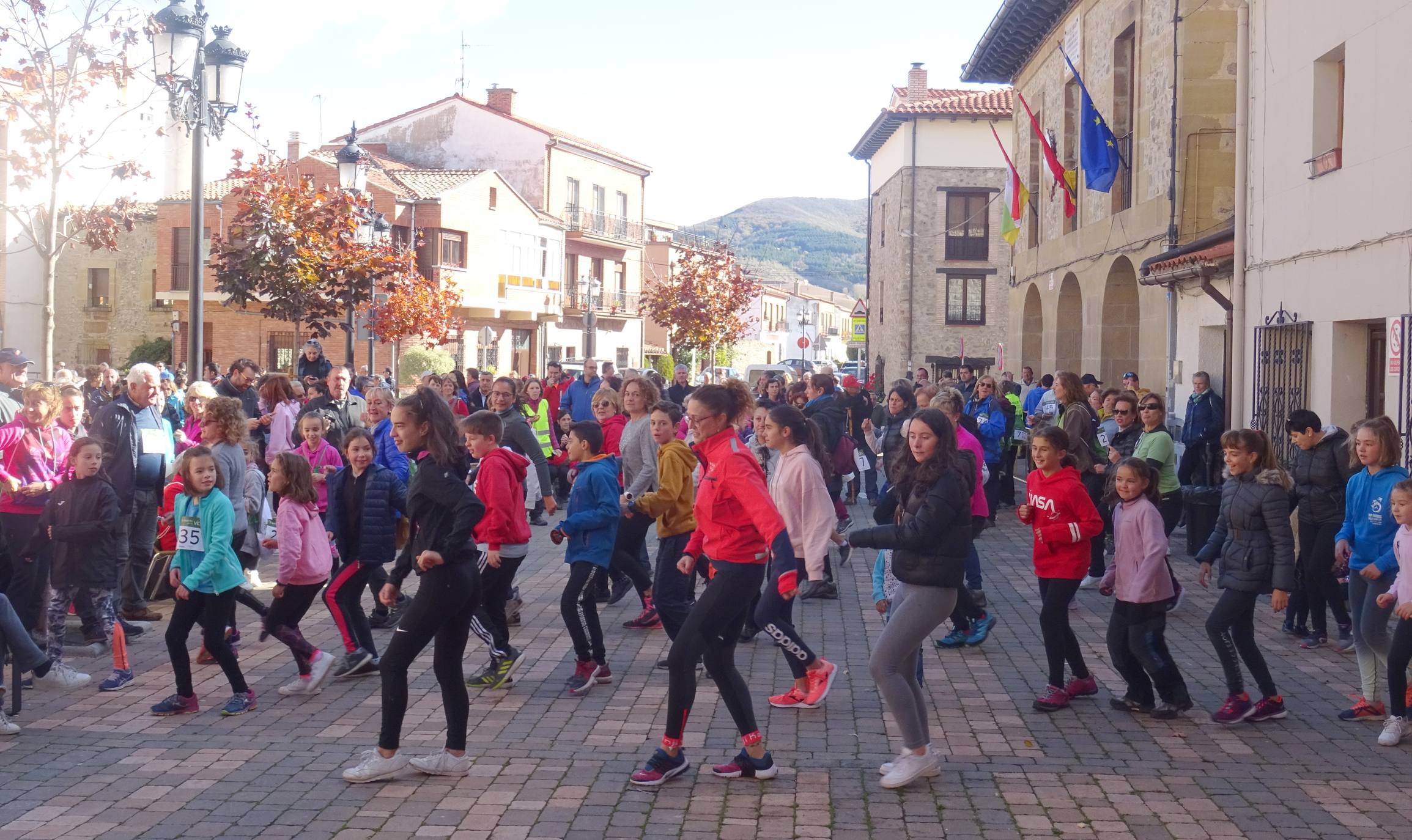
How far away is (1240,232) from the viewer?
48.2 feet

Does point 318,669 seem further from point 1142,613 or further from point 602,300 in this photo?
point 602,300

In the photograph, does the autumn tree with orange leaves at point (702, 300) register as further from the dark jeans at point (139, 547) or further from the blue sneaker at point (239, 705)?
the blue sneaker at point (239, 705)

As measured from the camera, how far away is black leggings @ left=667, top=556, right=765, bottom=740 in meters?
5.91

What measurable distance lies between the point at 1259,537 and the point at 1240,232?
841 centimetres

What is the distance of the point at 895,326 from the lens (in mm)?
49156

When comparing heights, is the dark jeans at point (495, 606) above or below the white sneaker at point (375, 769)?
above

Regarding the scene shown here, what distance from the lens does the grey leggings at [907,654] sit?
5.93 m

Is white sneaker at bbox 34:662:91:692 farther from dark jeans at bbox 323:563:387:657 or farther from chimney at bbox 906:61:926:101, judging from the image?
chimney at bbox 906:61:926:101

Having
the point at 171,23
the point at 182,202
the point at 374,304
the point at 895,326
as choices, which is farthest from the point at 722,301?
the point at 171,23

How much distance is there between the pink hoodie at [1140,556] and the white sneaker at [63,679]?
226 inches

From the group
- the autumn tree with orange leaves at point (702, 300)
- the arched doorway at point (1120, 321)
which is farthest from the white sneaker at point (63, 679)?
the autumn tree with orange leaves at point (702, 300)

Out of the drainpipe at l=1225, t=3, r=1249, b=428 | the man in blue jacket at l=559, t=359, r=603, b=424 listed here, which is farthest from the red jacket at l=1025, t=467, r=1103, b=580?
the man in blue jacket at l=559, t=359, r=603, b=424

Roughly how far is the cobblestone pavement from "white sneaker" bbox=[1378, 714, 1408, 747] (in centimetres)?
7

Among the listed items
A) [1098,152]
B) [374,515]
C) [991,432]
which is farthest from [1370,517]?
[1098,152]
